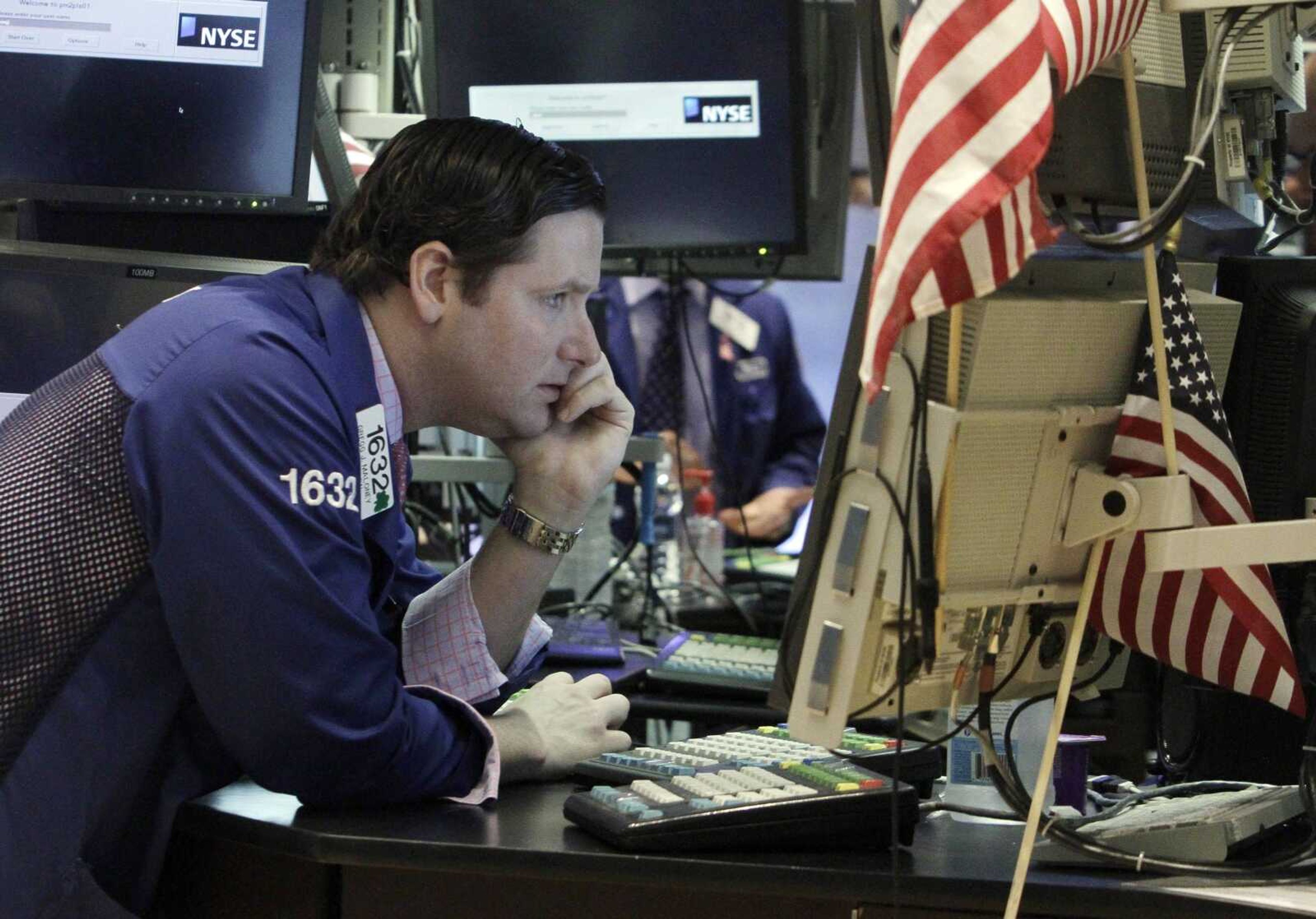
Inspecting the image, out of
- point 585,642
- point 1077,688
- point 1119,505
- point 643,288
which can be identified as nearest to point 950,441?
point 1119,505

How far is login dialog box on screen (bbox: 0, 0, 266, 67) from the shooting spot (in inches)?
86.5

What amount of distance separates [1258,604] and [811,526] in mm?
421

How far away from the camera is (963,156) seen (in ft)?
4.04

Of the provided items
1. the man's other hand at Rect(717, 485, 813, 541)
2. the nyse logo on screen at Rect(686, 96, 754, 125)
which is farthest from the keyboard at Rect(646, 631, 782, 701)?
the man's other hand at Rect(717, 485, 813, 541)

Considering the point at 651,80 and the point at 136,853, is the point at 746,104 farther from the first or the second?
the point at 136,853

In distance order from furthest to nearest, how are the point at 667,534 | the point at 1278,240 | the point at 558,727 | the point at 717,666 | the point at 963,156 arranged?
the point at 667,534 < the point at 717,666 < the point at 1278,240 < the point at 558,727 < the point at 963,156

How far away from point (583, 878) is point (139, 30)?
4.72 ft

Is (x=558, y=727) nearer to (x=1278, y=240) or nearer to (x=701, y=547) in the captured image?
(x=1278, y=240)

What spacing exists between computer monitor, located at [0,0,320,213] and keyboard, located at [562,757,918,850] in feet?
3.92

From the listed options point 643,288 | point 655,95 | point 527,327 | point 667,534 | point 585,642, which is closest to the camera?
point 527,327

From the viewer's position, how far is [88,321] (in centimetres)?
200

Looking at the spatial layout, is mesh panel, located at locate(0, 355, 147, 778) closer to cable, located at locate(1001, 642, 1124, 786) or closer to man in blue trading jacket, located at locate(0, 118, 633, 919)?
man in blue trading jacket, located at locate(0, 118, 633, 919)

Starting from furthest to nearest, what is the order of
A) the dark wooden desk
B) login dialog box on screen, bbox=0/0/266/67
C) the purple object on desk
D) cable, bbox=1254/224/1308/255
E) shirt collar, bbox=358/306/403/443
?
login dialog box on screen, bbox=0/0/266/67
cable, bbox=1254/224/1308/255
shirt collar, bbox=358/306/403/443
the purple object on desk
the dark wooden desk

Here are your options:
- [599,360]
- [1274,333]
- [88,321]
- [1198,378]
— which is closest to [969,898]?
[1198,378]
